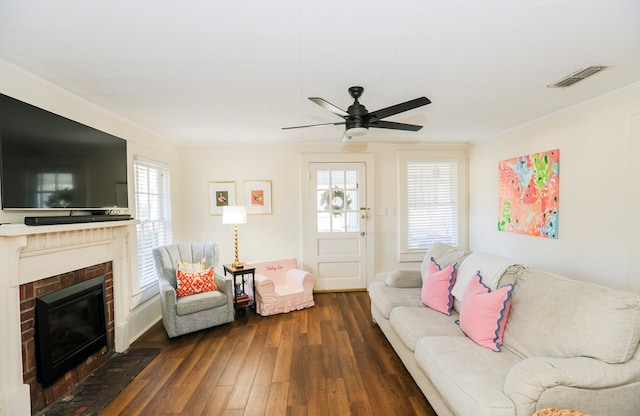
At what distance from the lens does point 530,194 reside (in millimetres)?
3479

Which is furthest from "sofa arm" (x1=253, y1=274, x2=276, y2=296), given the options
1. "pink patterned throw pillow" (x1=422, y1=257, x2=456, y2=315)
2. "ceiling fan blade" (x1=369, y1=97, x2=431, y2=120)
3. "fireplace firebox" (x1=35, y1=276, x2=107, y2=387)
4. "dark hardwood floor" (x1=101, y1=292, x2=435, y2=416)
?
"ceiling fan blade" (x1=369, y1=97, x2=431, y2=120)

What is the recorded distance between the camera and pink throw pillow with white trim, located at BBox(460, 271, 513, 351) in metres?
1.99

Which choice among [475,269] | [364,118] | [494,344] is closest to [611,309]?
[494,344]

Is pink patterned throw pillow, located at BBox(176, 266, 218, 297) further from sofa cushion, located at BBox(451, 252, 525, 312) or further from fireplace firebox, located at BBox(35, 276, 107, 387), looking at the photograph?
sofa cushion, located at BBox(451, 252, 525, 312)

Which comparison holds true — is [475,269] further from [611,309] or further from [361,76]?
[361,76]

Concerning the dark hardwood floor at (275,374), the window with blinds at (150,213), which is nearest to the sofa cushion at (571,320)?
the dark hardwood floor at (275,374)

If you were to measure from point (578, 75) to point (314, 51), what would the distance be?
207cm

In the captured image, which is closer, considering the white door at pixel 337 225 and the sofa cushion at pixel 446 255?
the sofa cushion at pixel 446 255

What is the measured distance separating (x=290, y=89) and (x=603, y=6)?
192 centimetres

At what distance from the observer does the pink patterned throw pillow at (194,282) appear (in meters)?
3.36

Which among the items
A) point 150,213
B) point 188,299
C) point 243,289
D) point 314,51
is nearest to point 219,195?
point 150,213

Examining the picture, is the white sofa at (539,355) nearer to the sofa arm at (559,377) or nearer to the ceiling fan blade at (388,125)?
the sofa arm at (559,377)

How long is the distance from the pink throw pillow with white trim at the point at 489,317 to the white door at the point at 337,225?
2.61 m

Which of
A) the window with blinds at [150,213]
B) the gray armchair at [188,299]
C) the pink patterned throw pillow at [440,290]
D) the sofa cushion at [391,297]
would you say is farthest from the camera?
the window with blinds at [150,213]
